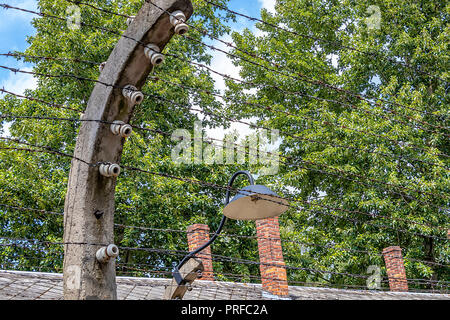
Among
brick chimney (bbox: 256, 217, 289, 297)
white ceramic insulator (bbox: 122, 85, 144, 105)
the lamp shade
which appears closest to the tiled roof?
brick chimney (bbox: 256, 217, 289, 297)

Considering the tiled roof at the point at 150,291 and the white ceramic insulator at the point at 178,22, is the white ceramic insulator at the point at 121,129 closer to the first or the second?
the white ceramic insulator at the point at 178,22

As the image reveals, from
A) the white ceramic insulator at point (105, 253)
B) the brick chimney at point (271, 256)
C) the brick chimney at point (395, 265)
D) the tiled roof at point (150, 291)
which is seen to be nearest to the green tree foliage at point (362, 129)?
the brick chimney at point (395, 265)

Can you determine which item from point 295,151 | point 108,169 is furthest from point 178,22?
point 295,151

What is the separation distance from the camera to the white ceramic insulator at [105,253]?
3.98 meters

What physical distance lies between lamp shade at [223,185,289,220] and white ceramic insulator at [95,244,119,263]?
1990mm

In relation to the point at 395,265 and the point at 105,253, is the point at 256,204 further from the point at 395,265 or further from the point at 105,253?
the point at 395,265

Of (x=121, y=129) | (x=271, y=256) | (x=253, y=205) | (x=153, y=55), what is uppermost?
(x=153, y=55)

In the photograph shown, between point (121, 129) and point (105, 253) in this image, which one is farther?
point (121, 129)

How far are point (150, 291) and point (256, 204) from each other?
4.52m

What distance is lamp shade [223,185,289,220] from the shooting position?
568 cm

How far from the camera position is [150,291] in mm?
9508
